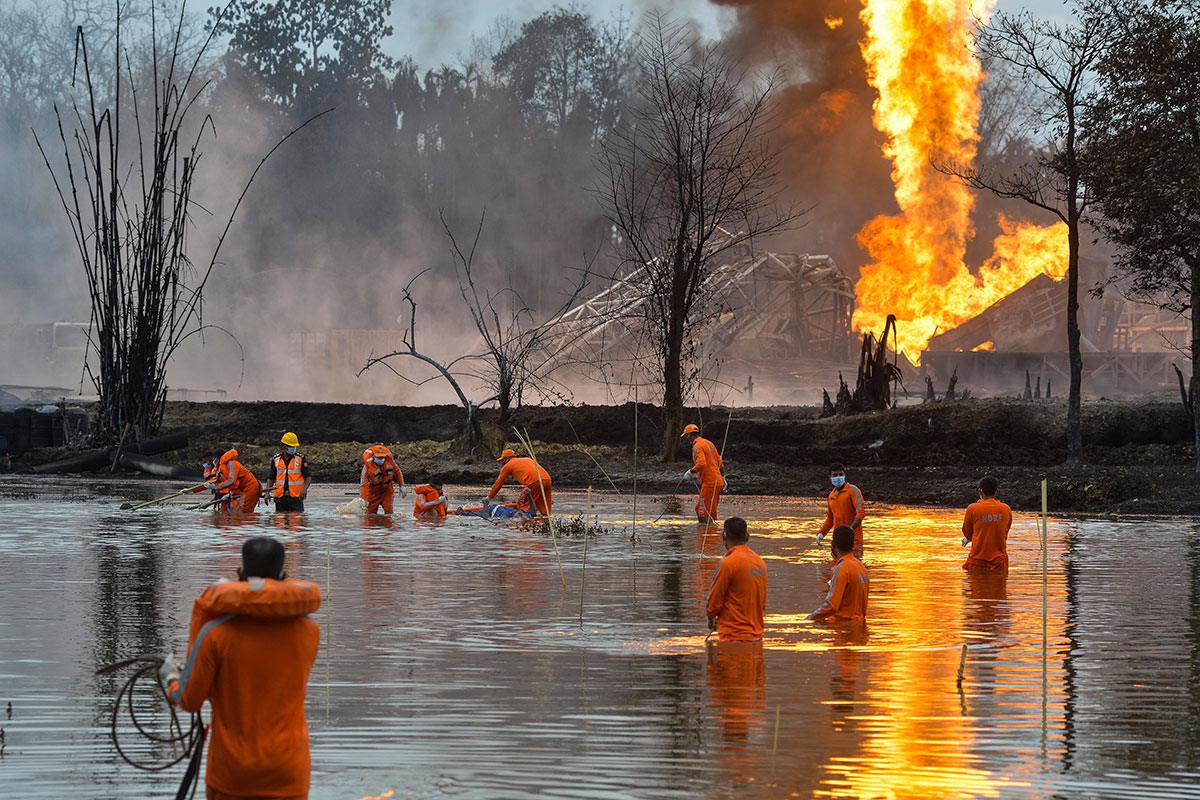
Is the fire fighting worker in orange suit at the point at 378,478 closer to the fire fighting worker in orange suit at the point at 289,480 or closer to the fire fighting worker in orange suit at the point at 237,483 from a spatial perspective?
the fire fighting worker in orange suit at the point at 289,480

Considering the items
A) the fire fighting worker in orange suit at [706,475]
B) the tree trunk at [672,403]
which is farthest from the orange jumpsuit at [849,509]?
the tree trunk at [672,403]

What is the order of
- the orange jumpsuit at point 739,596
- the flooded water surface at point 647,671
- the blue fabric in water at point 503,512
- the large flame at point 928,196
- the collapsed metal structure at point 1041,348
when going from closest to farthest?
the flooded water surface at point 647,671, the orange jumpsuit at point 739,596, the blue fabric in water at point 503,512, the large flame at point 928,196, the collapsed metal structure at point 1041,348

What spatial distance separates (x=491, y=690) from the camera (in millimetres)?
10406

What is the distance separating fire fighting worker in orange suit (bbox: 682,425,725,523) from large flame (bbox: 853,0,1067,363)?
107ft

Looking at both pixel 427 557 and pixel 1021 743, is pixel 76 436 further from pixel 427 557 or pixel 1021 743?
pixel 1021 743

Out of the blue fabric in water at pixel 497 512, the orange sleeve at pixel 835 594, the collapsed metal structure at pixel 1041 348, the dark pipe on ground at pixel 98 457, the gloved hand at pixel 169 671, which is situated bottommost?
the orange sleeve at pixel 835 594

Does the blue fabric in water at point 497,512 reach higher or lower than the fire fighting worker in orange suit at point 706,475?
lower

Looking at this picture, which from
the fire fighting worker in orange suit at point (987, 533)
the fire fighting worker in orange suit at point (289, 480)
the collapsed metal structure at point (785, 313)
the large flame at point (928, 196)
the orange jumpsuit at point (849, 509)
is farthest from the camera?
the collapsed metal structure at point (785, 313)

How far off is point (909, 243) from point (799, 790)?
5926cm

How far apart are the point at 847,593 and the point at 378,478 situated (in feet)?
42.3

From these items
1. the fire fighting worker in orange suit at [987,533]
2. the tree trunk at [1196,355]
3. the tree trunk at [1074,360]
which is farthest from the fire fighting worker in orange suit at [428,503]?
the tree trunk at [1196,355]

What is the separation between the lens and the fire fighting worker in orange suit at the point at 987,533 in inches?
690

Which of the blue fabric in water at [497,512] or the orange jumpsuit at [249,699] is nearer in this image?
the orange jumpsuit at [249,699]

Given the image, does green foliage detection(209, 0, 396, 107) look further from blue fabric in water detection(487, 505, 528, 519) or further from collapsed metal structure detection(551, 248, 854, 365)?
blue fabric in water detection(487, 505, 528, 519)
